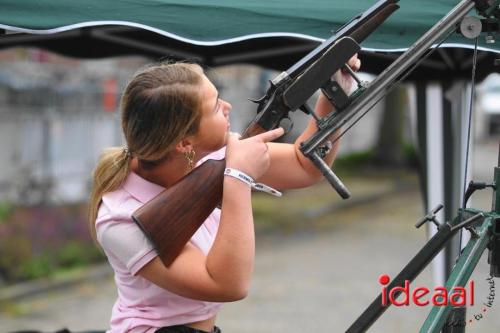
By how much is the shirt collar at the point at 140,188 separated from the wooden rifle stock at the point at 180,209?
0.49 ft

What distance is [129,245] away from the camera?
197 centimetres

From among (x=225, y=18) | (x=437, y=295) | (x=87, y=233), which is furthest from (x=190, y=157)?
(x=87, y=233)

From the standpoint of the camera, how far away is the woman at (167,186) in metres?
1.93

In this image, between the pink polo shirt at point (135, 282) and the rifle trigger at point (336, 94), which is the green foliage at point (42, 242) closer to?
the pink polo shirt at point (135, 282)

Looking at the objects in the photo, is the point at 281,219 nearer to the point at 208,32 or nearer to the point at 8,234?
the point at 8,234

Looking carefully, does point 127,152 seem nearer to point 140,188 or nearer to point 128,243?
point 140,188

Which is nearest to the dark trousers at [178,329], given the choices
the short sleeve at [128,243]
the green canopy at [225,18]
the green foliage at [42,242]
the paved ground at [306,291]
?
the short sleeve at [128,243]

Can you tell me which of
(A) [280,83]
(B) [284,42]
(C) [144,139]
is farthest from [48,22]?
(B) [284,42]

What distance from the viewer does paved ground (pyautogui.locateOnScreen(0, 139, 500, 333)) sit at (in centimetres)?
658

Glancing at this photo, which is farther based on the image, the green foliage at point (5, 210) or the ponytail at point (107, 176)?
the green foliage at point (5, 210)

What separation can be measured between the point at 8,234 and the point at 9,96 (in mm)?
3242

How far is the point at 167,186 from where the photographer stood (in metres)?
2.16

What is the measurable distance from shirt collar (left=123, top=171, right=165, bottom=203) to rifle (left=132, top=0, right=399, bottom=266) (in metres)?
0.15

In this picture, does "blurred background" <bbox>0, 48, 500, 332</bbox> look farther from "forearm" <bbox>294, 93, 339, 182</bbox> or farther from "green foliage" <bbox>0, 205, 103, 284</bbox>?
"forearm" <bbox>294, 93, 339, 182</bbox>
